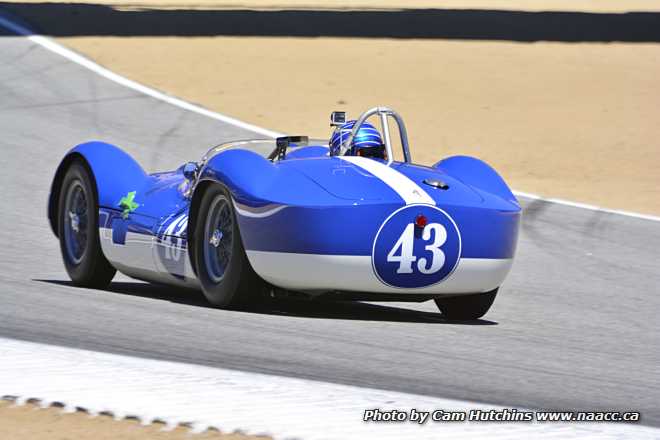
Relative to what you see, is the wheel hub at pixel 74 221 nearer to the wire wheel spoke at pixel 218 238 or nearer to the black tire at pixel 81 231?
the black tire at pixel 81 231

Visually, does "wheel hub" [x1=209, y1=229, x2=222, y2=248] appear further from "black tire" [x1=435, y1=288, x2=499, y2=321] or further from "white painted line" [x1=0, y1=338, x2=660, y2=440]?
"white painted line" [x1=0, y1=338, x2=660, y2=440]

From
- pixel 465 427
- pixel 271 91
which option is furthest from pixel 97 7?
pixel 465 427

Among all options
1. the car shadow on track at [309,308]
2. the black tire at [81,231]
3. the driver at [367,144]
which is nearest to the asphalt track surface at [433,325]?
the car shadow on track at [309,308]

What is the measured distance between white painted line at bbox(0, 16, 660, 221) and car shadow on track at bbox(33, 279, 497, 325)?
5434mm

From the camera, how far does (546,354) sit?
6.92 m

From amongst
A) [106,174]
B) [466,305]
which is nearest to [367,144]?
[466,305]

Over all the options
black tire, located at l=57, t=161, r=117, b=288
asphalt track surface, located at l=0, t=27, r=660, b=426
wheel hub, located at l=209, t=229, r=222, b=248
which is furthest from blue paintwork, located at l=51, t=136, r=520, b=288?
black tire, located at l=57, t=161, r=117, b=288

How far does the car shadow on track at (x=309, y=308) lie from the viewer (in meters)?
7.89

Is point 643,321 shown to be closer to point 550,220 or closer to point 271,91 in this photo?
point 550,220

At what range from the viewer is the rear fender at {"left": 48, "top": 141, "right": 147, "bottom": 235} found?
8703 mm

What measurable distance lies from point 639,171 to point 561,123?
2.59 m

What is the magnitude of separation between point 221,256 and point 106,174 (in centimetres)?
146

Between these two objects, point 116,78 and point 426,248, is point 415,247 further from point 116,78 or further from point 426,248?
point 116,78

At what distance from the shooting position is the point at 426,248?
23.7 ft
